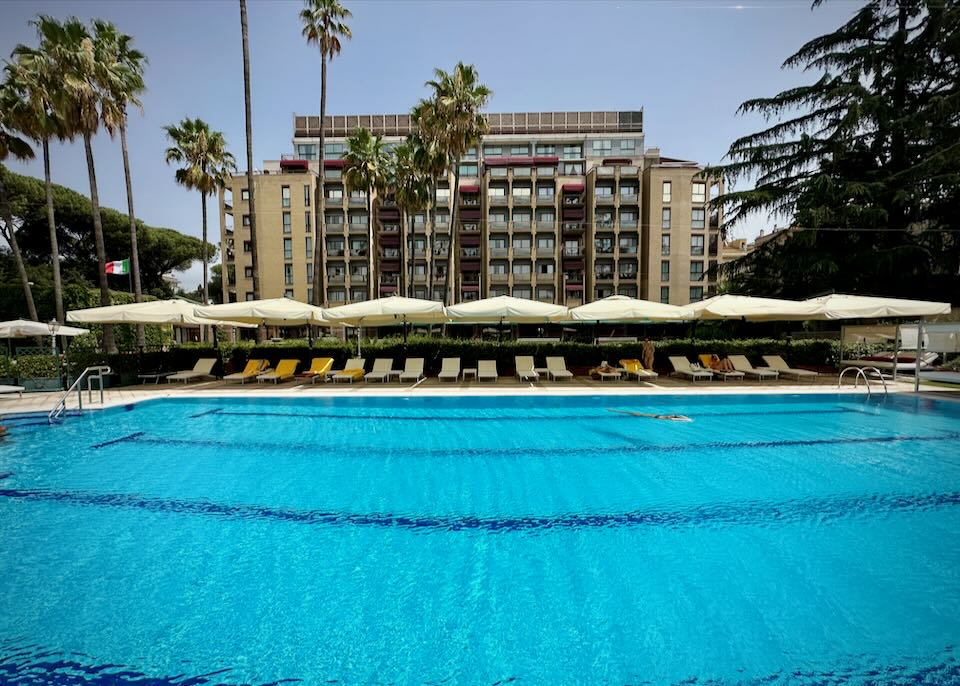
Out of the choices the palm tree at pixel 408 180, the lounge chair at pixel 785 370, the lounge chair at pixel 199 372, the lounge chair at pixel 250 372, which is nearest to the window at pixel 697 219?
the palm tree at pixel 408 180

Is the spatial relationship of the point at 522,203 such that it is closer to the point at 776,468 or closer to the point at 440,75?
the point at 440,75

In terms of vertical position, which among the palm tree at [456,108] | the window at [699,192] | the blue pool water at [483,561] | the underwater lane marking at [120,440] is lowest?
the blue pool water at [483,561]

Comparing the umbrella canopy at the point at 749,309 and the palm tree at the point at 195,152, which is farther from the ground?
the palm tree at the point at 195,152

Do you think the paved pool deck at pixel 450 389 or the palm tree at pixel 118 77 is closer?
the paved pool deck at pixel 450 389

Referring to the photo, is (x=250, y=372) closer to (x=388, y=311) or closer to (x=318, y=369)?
(x=318, y=369)

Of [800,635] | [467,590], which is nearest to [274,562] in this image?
[467,590]

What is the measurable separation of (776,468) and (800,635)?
4.40 meters

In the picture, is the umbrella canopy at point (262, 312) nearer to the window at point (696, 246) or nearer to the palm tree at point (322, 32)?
the palm tree at point (322, 32)

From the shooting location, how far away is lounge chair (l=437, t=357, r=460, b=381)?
1552 centimetres

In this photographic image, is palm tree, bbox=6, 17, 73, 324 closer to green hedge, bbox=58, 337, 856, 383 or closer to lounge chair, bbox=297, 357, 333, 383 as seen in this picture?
green hedge, bbox=58, 337, 856, 383

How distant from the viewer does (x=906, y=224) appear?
2250 cm

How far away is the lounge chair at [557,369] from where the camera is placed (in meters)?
15.8

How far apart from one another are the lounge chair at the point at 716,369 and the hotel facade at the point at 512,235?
30359 mm

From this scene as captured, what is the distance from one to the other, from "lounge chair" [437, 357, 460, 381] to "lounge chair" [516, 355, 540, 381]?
2296 millimetres
